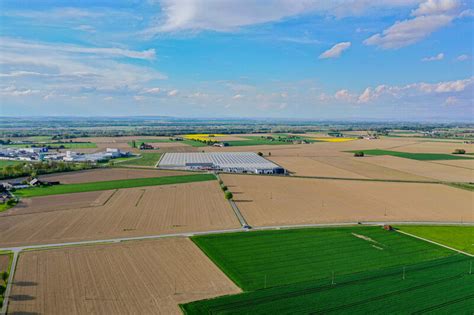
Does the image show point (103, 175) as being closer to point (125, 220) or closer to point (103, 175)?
point (103, 175)

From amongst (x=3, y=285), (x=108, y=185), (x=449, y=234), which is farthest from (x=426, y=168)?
(x=3, y=285)

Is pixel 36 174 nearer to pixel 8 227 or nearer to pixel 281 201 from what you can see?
pixel 8 227

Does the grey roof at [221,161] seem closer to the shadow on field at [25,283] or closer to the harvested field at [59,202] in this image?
the harvested field at [59,202]

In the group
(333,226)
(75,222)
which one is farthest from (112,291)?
(333,226)

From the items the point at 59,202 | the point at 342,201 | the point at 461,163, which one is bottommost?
the point at 59,202

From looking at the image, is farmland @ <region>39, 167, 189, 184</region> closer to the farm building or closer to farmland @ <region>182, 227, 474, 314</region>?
the farm building

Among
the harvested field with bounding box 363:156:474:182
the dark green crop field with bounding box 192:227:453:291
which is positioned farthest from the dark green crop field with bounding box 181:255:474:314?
the harvested field with bounding box 363:156:474:182
